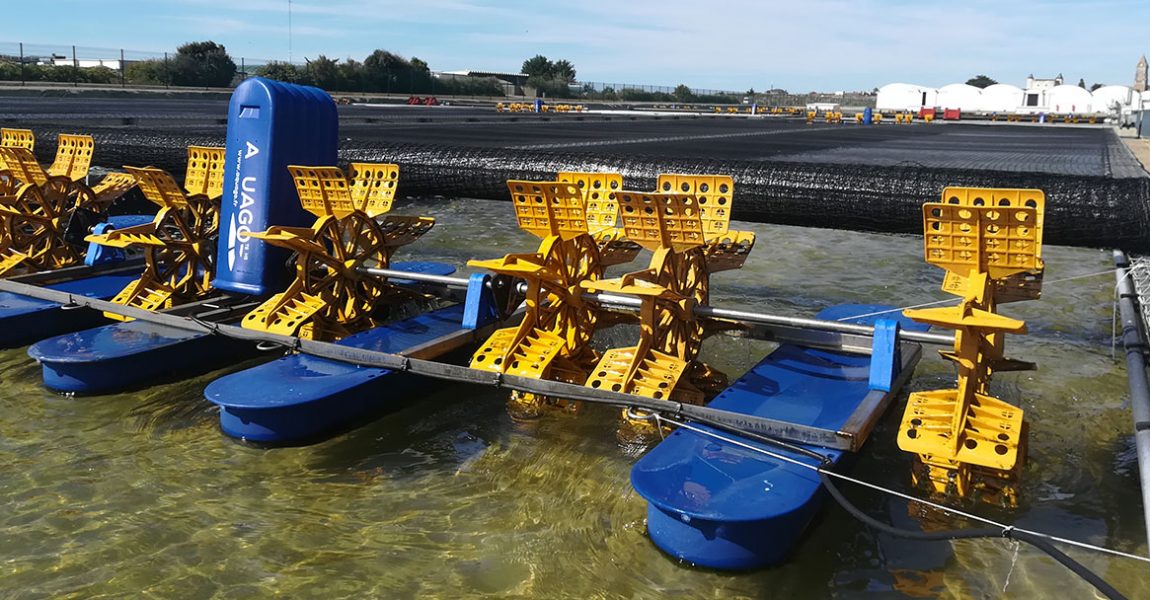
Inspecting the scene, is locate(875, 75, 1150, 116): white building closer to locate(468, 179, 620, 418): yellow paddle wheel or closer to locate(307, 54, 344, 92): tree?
locate(307, 54, 344, 92): tree

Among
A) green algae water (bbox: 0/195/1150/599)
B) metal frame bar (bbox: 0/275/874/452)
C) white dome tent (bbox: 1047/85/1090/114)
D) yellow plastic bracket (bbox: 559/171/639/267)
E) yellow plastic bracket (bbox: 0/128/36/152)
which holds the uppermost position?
white dome tent (bbox: 1047/85/1090/114)

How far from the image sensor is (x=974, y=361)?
4875mm

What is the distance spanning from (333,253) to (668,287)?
10.6 ft

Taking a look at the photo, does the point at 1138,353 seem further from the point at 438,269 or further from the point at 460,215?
the point at 460,215

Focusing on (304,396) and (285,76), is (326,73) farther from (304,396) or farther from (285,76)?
(304,396)

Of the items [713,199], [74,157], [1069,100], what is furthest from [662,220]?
[1069,100]

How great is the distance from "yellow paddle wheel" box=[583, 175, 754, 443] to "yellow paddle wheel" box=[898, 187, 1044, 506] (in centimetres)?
158

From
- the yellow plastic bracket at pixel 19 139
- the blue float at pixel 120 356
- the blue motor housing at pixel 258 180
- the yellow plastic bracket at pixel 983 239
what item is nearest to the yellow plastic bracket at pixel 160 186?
the blue motor housing at pixel 258 180

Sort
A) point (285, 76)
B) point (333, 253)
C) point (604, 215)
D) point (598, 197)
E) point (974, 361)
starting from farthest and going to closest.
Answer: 1. point (285, 76)
2. point (333, 253)
3. point (598, 197)
4. point (604, 215)
5. point (974, 361)

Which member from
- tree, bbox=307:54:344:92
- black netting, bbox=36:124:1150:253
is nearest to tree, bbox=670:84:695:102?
tree, bbox=307:54:344:92

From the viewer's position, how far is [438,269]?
907 centimetres

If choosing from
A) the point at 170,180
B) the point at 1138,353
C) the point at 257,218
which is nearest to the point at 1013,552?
the point at 1138,353

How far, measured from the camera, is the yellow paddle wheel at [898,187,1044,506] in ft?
15.4

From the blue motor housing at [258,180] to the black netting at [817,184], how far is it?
9.06ft
